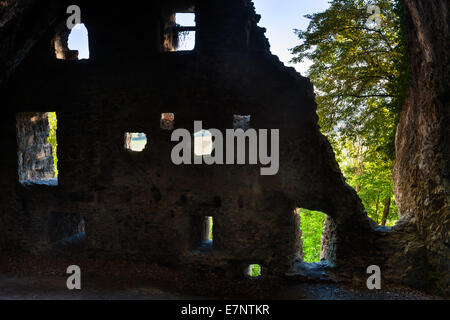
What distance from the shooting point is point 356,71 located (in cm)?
1049

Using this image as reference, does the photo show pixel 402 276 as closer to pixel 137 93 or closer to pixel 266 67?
pixel 266 67

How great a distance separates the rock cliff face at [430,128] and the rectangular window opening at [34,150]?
33.4 feet

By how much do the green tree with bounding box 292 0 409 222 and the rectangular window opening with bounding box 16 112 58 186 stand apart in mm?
9093

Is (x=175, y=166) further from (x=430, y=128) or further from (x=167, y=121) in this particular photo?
(x=430, y=128)

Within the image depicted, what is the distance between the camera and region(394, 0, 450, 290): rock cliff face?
6383 mm

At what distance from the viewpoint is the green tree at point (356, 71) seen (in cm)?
969

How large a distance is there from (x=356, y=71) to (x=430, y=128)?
438 centimetres

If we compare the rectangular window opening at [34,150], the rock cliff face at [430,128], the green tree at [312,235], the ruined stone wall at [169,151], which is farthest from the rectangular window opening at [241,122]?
the green tree at [312,235]

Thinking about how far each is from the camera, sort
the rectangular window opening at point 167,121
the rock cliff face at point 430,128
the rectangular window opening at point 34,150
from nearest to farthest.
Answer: the rock cliff face at point 430,128 → the rectangular window opening at point 167,121 → the rectangular window opening at point 34,150

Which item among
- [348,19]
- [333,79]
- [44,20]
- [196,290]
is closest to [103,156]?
[44,20]

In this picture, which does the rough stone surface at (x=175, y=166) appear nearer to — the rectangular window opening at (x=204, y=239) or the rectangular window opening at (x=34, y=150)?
the rectangular window opening at (x=204, y=239)

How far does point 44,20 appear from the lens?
790 cm

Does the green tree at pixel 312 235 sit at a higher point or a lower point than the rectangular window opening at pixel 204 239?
lower

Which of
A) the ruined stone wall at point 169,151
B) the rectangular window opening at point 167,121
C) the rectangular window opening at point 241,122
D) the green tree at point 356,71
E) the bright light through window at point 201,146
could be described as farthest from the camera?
the green tree at point 356,71
